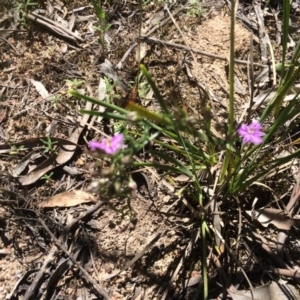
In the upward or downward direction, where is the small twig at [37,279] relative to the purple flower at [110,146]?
downward

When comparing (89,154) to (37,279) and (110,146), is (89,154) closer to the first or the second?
(110,146)

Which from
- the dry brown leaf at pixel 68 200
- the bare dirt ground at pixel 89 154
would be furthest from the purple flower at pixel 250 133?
the dry brown leaf at pixel 68 200

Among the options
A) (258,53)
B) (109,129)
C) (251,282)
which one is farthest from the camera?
(258,53)

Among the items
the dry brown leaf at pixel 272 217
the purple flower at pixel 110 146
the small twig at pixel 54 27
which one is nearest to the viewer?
the purple flower at pixel 110 146

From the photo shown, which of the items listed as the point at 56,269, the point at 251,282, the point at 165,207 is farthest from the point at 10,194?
the point at 251,282

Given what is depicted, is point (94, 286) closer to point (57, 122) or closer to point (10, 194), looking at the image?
point (10, 194)

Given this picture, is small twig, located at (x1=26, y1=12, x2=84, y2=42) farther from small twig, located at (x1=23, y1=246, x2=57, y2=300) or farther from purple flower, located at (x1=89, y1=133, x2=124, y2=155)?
purple flower, located at (x1=89, y1=133, x2=124, y2=155)

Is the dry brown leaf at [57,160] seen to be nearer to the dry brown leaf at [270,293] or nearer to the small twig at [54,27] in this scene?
the small twig at [54,27]
